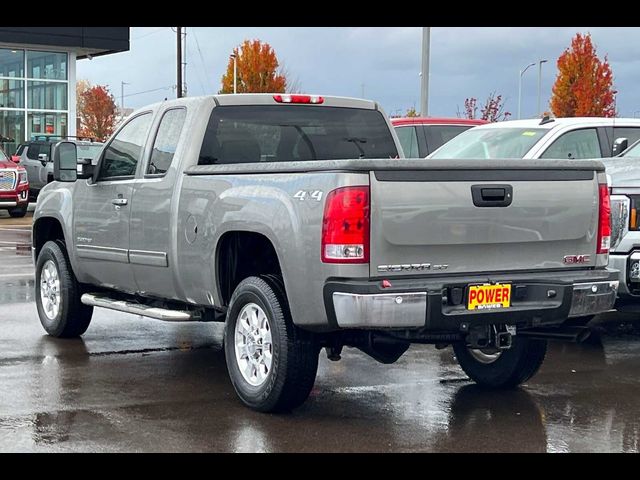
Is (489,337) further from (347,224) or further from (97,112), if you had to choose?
(97,112)

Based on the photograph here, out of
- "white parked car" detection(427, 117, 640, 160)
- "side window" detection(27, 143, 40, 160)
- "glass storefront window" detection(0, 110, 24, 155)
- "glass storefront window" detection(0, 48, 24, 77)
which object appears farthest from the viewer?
"glass storefront window" detection(0, 110, 24, 155)

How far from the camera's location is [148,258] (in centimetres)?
757

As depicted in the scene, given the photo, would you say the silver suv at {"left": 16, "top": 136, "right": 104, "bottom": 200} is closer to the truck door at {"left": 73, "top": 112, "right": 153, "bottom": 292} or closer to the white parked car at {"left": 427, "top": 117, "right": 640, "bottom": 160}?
the white parked car at {"left": 427, "top": 117, "right": 640, "bottom": 160}

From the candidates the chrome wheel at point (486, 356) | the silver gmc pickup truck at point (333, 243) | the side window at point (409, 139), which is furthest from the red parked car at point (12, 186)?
the chrome wheel at point (486, 356)

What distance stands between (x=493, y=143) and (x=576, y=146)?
858 millimetres

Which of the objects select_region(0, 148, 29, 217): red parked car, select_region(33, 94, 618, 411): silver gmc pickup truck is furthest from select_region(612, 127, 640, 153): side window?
select_region(0, 148, 29, 217): red parked car

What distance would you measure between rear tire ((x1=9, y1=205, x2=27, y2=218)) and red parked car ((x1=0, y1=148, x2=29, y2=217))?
0.22 feet

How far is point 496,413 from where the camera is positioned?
21.5 ft

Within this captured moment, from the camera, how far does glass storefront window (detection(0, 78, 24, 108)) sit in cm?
3981

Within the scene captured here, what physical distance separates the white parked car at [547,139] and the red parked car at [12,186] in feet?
50.6

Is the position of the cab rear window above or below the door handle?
above

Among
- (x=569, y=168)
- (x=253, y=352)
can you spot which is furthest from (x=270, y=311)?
(x=569, y=168)
